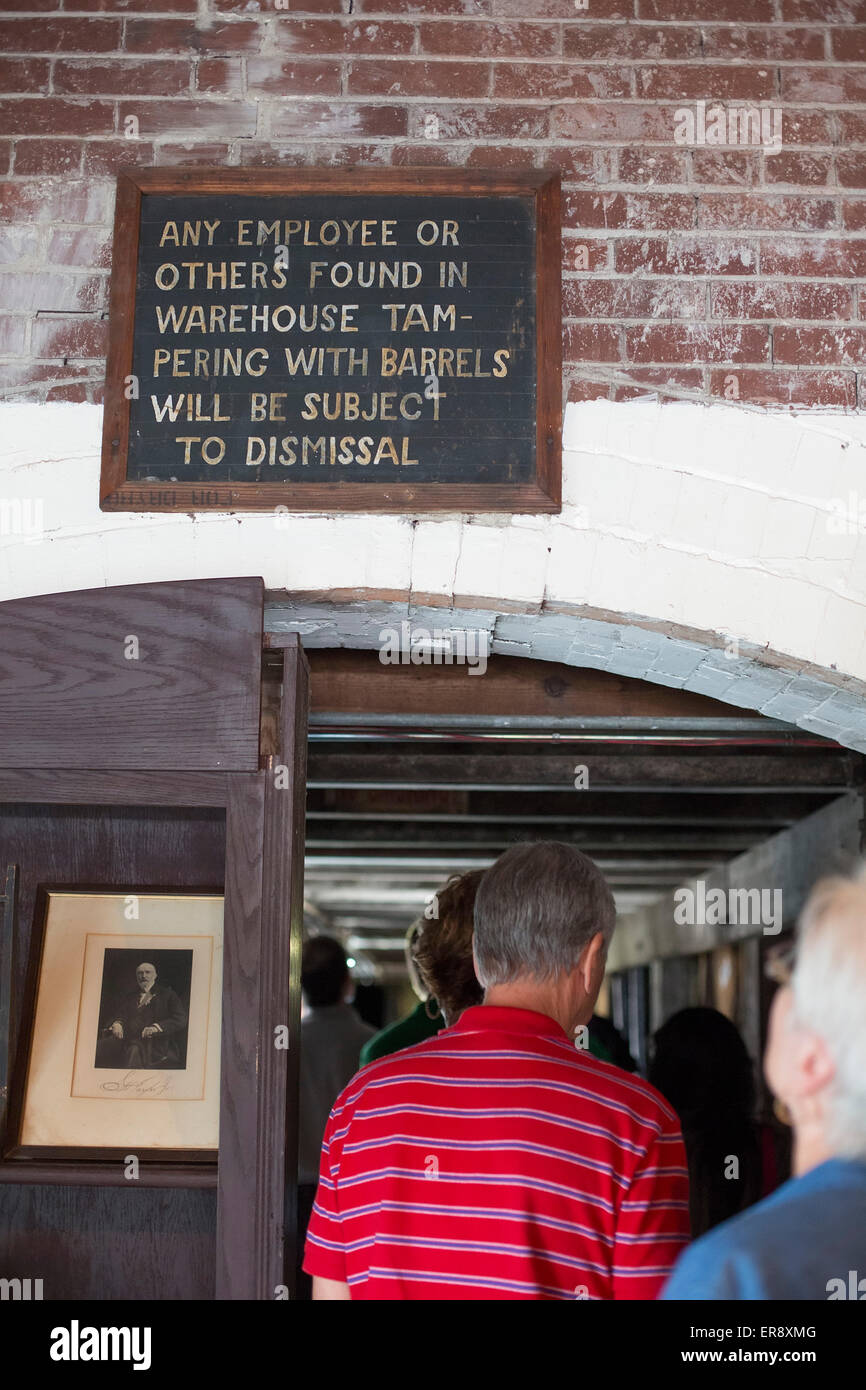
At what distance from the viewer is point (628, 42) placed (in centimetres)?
238

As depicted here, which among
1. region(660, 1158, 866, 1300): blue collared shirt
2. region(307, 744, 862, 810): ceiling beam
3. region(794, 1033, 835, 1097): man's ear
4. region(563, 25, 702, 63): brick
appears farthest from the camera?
region(307, 744, 862, 810): ceiling beam

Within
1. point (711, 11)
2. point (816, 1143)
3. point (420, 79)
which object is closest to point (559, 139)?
point (420, 79)

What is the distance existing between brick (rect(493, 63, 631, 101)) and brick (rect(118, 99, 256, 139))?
49 centimetres

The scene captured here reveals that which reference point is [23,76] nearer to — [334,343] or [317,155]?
[317,155]

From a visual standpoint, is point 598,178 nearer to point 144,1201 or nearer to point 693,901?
point 144,1201

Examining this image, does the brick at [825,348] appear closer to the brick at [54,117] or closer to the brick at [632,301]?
the brick at [632,301]

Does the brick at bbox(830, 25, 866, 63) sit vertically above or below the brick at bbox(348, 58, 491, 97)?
above

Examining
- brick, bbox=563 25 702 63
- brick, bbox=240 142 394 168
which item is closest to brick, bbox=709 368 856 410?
brick, bbox=563 25 702 63

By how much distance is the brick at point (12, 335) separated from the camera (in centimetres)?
231

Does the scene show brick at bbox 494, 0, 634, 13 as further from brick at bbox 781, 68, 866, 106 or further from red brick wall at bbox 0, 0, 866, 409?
brick at bbox 781, 68, 866, 106

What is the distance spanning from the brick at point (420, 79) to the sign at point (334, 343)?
0.19 metres

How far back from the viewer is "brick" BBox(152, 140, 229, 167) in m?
2.37

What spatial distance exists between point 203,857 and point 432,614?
0.64 m

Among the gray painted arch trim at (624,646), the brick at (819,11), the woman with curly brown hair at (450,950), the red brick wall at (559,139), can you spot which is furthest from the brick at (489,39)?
the woman with curly brown hair at (450,950)
